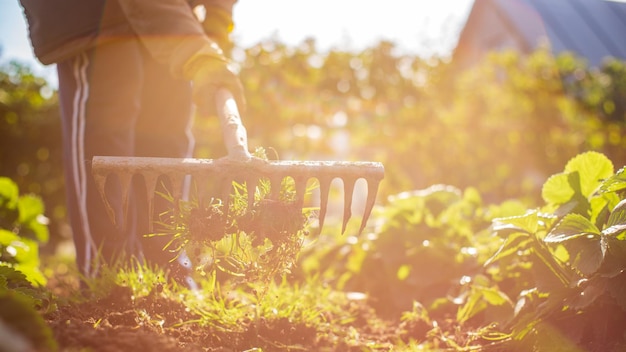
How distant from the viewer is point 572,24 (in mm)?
11242

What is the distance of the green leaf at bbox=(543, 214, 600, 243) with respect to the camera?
1.76m

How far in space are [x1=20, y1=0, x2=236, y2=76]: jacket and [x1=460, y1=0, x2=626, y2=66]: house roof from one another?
A: 6.87m

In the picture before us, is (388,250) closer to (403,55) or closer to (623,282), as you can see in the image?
(623,282)

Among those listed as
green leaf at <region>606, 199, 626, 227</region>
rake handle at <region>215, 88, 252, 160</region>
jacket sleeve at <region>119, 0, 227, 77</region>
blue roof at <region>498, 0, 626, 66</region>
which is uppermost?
blue roof at <region>498, 0, 626, 66</region>

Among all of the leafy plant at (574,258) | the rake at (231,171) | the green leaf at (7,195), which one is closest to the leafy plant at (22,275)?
the green leaf at (7,195)

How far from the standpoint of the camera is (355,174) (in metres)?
1.99

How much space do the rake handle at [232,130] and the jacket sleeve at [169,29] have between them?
0.83ft

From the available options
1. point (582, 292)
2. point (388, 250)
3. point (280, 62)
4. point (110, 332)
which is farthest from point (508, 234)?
point (280, 62)

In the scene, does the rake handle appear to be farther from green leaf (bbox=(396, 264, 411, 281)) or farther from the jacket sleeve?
green leaf (bbox=(396, 264, 411, 281))

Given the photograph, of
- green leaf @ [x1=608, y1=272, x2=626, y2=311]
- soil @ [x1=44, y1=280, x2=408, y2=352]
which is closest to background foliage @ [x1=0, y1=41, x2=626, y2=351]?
green leaf @ [x1=608, y1=272, x2=626, y2=311]

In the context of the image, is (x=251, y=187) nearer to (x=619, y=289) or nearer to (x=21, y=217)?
(x=619, y=289)

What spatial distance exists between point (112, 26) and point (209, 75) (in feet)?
1.79

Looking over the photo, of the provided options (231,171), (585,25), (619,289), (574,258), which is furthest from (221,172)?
(585,25)

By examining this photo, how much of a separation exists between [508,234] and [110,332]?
1.40 m
